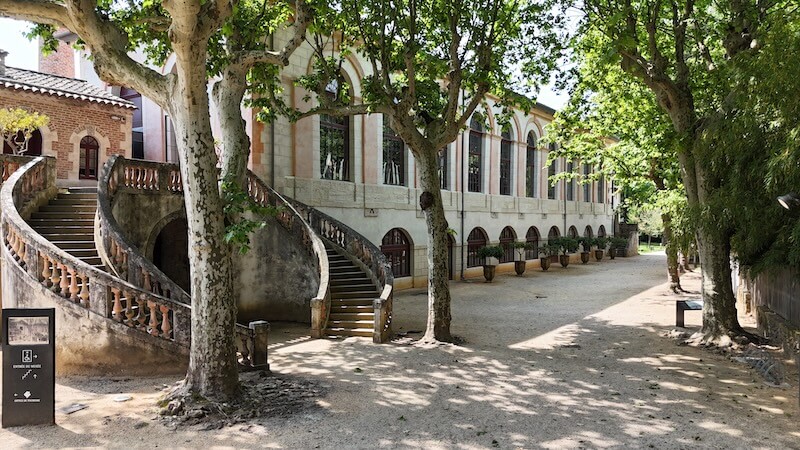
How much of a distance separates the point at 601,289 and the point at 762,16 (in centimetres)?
1206

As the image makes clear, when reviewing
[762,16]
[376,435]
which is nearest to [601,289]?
[762,16]

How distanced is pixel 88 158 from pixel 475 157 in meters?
15.5

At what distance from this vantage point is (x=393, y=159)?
21.4 meters

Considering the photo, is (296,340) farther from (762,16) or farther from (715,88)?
(762,16)

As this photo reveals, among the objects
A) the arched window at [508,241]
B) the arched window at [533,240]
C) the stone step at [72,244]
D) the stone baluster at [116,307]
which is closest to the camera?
the stone baluster at [116,307]

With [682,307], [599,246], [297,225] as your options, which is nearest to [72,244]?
[297,225]

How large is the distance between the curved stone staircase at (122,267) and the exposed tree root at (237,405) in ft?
4.03

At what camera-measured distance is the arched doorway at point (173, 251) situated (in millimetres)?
15367

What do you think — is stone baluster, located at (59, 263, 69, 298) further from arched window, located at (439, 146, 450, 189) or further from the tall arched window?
the tall arched window

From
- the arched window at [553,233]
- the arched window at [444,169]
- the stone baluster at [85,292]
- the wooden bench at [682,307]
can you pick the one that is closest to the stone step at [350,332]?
the stone baluster at [85,292]

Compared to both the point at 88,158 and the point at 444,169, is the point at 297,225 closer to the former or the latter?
the point at 88,158

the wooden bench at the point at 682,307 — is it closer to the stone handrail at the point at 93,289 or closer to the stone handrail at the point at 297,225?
the stone handrail at the point at 297,225

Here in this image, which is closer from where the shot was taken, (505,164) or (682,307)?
(682,307)

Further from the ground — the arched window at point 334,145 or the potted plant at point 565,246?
the arched window at point 334,145
